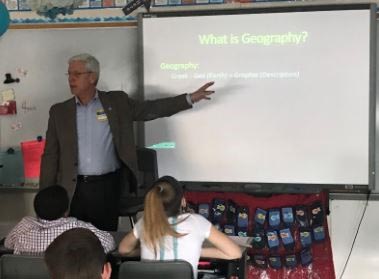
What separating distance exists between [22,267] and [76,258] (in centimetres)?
79

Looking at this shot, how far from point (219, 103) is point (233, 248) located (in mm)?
1703

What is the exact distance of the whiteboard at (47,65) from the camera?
13.9 ft

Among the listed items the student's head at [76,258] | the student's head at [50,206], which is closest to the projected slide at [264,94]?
the student's head at [50,206]

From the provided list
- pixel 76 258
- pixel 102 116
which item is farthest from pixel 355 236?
pixel 76 258

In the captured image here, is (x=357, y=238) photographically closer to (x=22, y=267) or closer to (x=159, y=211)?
(x=159, y=211)

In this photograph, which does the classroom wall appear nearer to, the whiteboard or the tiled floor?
the tiled floor

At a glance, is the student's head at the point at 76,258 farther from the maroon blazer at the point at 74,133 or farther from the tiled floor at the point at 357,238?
the tiled floor at the point at 357,238

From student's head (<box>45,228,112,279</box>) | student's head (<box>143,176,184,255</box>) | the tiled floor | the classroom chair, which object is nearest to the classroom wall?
the tiled floor

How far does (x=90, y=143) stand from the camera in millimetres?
3607

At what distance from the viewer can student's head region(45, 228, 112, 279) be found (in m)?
1.66

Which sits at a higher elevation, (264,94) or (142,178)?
(264,94)

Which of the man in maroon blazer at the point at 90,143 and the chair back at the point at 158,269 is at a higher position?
the man in maroon blazer at the point at 90,143

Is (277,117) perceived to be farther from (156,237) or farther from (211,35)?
(156,237)

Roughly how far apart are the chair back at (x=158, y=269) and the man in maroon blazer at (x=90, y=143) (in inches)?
51.9
